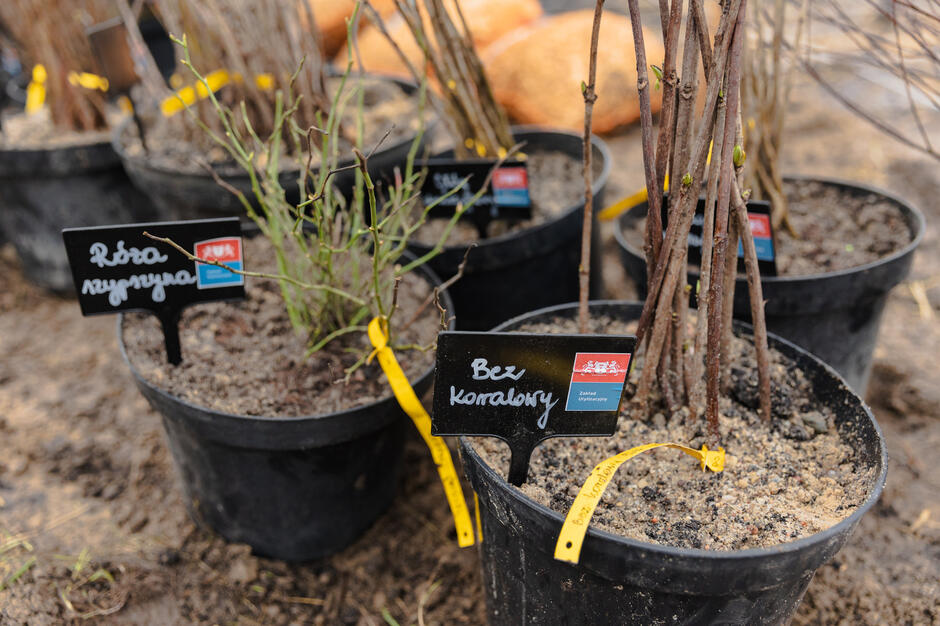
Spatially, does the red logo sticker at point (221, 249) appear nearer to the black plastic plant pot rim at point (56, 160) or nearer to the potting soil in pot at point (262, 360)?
the potting soil in pot at point (262, 360)

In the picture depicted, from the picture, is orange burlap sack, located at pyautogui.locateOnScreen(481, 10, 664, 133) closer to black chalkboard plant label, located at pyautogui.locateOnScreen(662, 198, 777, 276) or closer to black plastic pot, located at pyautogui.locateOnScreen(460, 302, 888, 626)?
black chalkboard plant label, located at pyautogui.locateOnScreen(662, 198, 777, 276)

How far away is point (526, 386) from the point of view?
35.3 inches

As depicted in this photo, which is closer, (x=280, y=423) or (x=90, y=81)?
(x=280, y=423)

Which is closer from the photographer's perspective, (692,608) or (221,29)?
(692,608)

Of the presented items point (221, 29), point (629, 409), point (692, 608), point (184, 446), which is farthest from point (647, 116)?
point (221, 29)

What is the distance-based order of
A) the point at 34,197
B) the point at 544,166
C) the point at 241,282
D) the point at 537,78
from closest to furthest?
the point at 241,282, the point at 544,166, the point at 34,197, the point at 537,78

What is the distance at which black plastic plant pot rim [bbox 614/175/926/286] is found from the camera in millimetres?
1336

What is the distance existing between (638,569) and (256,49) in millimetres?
1503

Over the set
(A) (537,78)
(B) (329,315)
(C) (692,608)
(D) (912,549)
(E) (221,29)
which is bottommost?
(D) (912,549)

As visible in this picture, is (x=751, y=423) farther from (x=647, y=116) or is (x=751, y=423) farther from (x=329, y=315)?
(x=329, y=315)

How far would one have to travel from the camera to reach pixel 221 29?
1.62 metres

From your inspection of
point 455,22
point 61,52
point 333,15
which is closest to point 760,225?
point 61,52

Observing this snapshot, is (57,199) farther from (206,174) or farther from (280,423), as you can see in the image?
(280,423)

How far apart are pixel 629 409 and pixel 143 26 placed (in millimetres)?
2083
